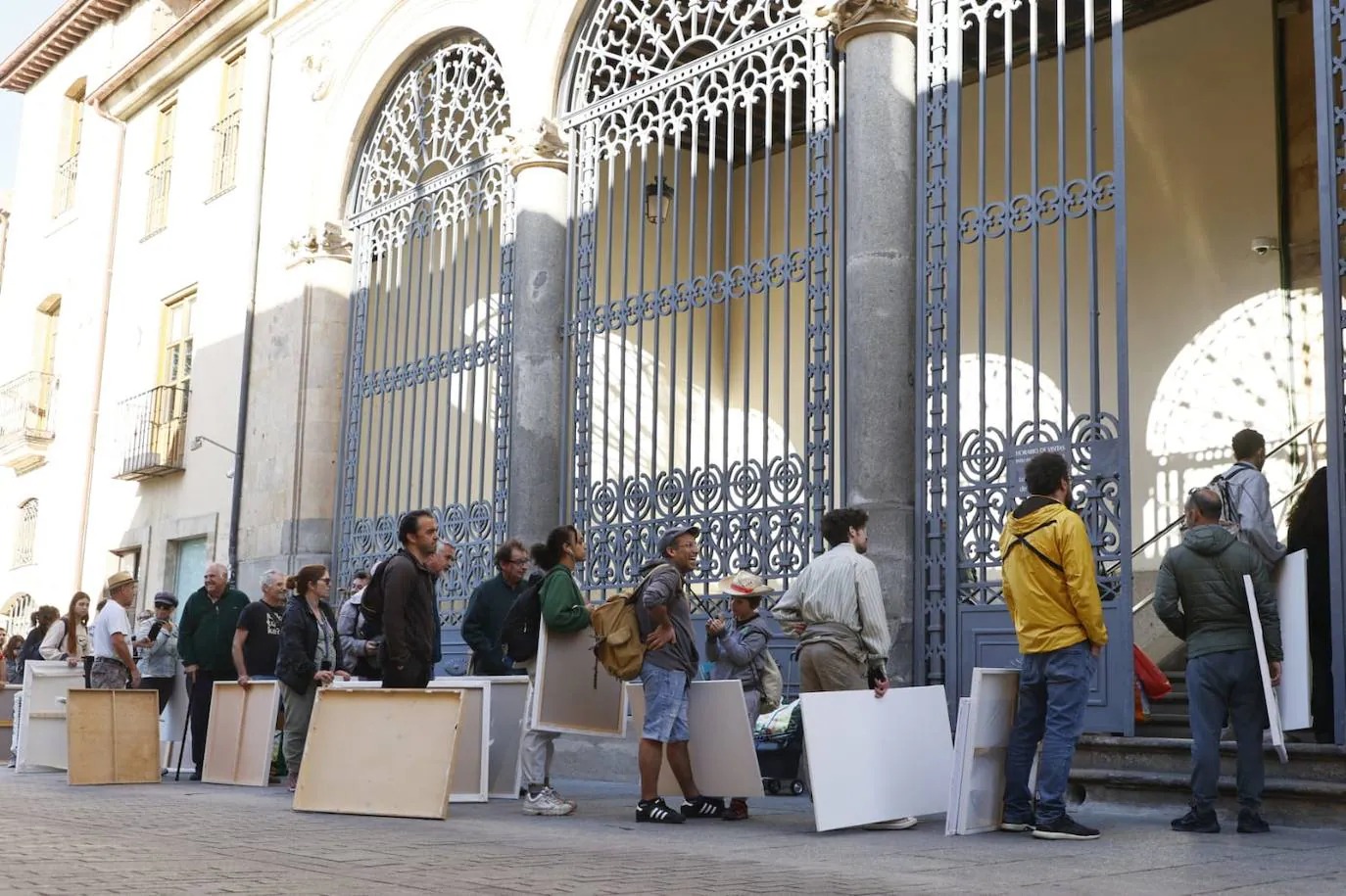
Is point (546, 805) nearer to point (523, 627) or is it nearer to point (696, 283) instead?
point (523, 627)

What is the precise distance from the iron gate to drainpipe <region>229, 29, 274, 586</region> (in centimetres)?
452

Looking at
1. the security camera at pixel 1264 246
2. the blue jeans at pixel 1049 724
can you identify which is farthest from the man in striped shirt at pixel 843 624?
the security camera at pixel 1264 246

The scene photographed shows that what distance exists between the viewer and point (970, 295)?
48.1 feet

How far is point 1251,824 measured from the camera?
6891 mm

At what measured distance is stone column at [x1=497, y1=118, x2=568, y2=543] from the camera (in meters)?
12.7

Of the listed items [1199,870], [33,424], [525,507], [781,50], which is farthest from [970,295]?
[33,424]

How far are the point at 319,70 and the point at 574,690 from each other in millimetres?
10458

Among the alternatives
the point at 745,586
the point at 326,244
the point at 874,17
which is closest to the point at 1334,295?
the point at 745,586

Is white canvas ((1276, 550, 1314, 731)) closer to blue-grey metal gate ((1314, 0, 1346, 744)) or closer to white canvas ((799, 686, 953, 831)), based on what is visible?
blue-grey metal gate ((1314, 0, 1346, 744))

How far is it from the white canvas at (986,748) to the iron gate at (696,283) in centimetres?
309

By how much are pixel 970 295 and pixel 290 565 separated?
7323 millimetres

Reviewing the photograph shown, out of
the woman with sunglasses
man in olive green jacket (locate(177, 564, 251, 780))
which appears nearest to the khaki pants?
the woman with sunglasses

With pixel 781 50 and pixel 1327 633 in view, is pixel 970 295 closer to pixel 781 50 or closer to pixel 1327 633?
pixel 781 50

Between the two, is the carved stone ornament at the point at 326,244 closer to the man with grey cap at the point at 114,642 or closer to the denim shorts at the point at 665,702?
the man with grey cap at the point at 114,642
